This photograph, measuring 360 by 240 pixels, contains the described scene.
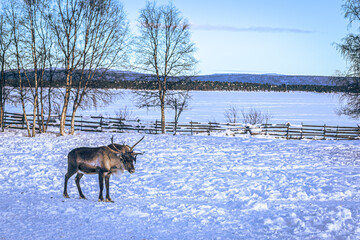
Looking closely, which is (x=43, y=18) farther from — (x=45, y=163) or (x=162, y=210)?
(x=162, y=210)

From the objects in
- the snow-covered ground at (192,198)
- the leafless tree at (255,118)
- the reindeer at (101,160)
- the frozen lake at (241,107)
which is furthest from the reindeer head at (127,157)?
the leafless tree at (255,118)

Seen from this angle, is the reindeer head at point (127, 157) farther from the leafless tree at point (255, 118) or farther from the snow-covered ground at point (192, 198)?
the leafless tree at point (255, 118)

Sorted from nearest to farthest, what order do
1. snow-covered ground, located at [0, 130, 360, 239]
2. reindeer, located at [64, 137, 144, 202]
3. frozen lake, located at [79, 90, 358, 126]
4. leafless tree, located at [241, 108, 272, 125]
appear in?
snow-covered ground, located at [0, 130, 360, 239] → reindeer, located at [64, 137, 144, 202] → leafless tree, located at [241, 108, 272, 125] → frozen lake, located at [79, 90, 358, 126]

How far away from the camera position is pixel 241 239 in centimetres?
611

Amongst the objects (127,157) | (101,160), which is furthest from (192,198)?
(101,160)

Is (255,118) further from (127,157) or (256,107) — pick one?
(127,157)

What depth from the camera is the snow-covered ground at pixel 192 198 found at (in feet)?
21.3

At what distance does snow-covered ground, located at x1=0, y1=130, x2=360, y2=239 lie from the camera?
6492 millimetres

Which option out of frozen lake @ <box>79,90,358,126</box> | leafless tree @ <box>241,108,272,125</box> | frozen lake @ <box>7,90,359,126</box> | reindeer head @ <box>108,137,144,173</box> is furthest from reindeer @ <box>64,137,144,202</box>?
leafless tree @ <box>241,108,272,125</box>

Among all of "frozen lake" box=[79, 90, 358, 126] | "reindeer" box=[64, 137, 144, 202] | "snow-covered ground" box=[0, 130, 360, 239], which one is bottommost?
"frozen lake" box=[79, 90, 358, 126]

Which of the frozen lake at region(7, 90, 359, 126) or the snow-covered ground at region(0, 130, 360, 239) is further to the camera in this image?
the frozen lake at region(7, 90, 359, 126)

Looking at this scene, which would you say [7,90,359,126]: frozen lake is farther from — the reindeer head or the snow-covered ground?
the reindeer head

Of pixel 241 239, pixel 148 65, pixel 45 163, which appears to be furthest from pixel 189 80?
pixel 241 239

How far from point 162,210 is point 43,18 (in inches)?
711
